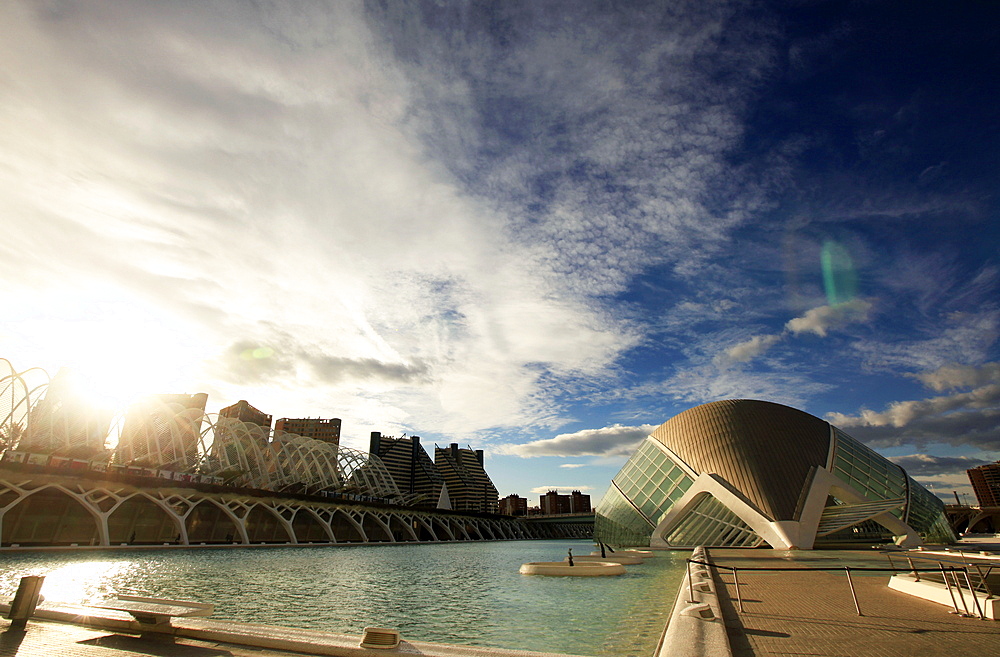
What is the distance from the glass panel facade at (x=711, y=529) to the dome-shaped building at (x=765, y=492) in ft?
0.26

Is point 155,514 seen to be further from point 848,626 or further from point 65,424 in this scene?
point 848,626

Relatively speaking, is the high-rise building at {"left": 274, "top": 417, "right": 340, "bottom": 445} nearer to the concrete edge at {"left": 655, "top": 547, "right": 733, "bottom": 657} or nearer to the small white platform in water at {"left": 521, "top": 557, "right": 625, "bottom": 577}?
the small white platform in water at {"left": 521, "top": 557, "right": 625, "bottom": 577}

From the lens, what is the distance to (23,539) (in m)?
35.2

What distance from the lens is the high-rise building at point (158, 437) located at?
1971 inches

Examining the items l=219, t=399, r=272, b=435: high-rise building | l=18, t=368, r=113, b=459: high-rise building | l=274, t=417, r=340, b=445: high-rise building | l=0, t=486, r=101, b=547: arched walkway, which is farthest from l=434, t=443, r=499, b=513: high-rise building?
l=0, t=486, r=101, b=547: arched walkway

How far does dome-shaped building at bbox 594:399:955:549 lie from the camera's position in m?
37.9

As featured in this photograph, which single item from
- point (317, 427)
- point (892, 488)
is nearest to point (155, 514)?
point (892, 488)

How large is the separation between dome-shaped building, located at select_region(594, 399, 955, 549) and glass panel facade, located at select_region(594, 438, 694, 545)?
0.11 m

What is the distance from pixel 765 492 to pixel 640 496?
11.0 metres

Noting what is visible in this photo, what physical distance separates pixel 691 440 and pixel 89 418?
58.5m

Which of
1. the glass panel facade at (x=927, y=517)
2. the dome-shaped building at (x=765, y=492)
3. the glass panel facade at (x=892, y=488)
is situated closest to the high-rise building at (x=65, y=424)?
the dome-shaped building at (x=765, y=492)

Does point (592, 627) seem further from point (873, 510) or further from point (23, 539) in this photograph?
point (23, 539)

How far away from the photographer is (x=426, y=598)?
14500 mm

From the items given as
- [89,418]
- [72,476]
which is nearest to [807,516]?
[72,476]
